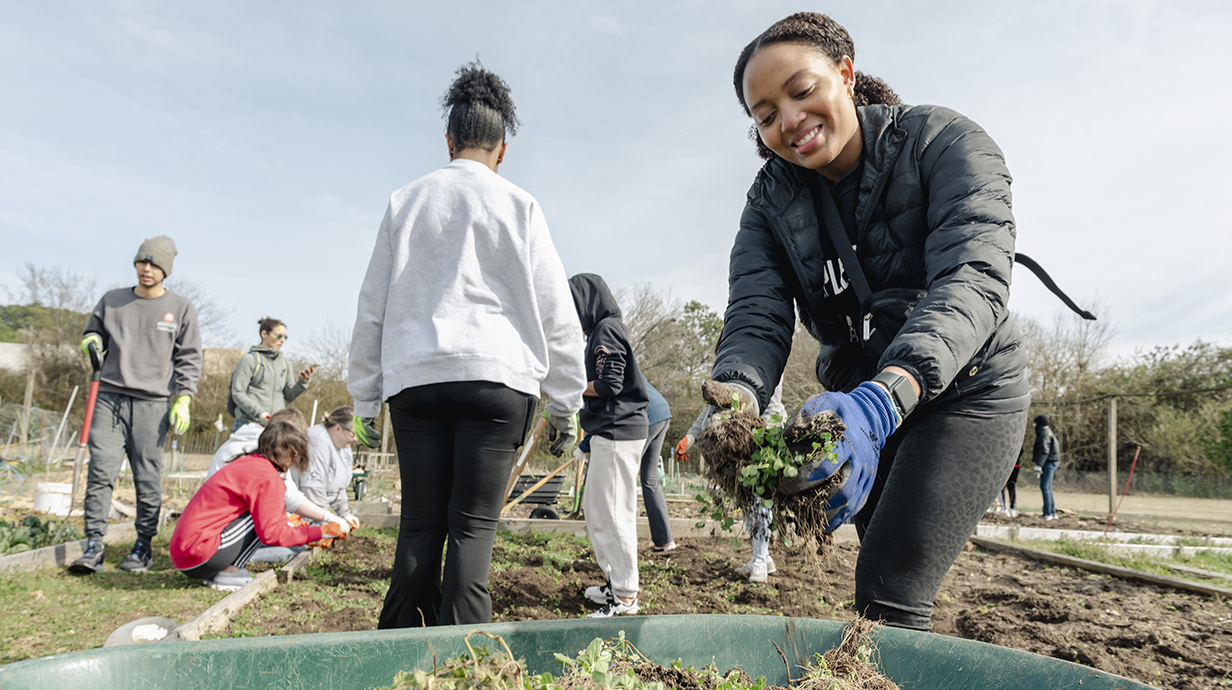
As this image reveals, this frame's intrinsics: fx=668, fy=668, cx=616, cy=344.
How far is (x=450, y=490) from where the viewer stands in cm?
214

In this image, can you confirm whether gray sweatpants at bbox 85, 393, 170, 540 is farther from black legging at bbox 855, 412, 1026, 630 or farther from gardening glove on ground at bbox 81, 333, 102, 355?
black legging at bbox 855, 412, 1026, 630

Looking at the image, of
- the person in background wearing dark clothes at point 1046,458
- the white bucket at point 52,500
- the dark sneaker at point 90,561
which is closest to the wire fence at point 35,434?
the white bucket at point 52,500

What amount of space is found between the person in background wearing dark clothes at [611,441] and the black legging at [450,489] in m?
1.45

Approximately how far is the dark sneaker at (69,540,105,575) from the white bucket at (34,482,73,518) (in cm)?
303

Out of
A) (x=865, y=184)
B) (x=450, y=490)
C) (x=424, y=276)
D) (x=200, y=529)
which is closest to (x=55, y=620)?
(x=200, y=529)

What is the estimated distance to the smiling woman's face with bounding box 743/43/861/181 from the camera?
154 centimetres

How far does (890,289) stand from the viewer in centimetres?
160

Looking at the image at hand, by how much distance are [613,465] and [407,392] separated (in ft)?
5.70

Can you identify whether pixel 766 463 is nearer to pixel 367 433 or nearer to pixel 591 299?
pixel 367 433

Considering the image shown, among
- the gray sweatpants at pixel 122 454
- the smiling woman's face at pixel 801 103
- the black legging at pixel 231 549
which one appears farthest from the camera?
the gray sweatpants at pixel 122 454

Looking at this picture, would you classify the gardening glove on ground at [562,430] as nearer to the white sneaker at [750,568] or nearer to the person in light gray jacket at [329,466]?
the white sneaker at [750,568]

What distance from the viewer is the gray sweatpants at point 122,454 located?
13.2 feet

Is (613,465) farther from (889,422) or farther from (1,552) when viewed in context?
(1,552)

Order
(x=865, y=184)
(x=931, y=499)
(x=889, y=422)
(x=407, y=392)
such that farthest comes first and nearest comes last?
(x=407, y=392) → (x=865, y=184) → (x=931, y=499) → (x=889, y=422)
